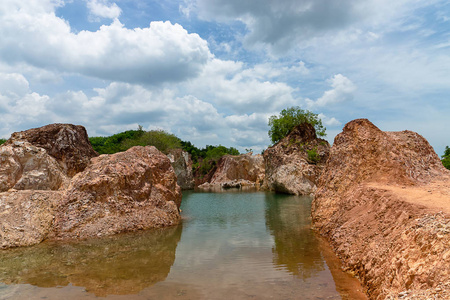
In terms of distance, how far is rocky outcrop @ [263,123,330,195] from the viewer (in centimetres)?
3544

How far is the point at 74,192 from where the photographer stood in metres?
13.1

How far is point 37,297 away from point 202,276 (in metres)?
3.69

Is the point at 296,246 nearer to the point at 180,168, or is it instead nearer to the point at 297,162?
the point at 297,162

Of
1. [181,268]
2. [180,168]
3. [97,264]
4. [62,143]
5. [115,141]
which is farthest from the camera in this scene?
[115,141]

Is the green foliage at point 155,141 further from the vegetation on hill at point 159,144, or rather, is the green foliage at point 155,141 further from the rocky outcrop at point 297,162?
the rocky outcrop at point 297,162

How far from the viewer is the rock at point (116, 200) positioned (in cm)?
1252

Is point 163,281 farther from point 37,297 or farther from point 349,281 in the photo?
point 349,281

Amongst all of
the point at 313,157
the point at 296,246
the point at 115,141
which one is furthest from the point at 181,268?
the point at 115,141

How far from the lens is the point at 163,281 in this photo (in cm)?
766

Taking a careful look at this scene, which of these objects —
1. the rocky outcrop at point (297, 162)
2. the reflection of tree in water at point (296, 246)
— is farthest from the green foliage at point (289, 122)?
the reflection of tree in water at point (296, 246)

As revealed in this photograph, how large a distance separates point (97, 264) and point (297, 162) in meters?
30.7

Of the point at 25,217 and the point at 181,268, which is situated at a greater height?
the point at 25,217

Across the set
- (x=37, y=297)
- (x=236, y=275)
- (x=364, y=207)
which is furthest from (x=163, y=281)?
(x=364, y=207)

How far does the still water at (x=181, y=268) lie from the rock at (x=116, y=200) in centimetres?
89
